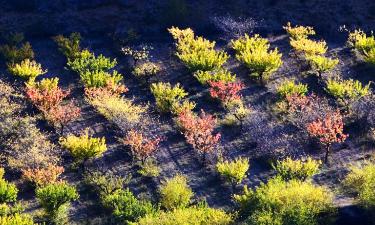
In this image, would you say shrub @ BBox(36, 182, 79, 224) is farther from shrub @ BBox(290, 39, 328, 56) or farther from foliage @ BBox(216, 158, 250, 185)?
shrub @ BBox(290, 39, 328, 56)

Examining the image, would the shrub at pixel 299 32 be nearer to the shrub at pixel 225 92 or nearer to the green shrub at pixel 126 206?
the shrub at pixel 225 92

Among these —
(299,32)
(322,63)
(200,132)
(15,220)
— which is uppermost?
(299,32)

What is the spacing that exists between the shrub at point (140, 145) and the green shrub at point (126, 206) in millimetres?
1908

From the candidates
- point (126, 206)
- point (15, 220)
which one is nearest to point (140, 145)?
point (126, 206)

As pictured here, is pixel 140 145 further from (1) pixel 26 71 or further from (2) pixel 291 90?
(1) pixel 26 71

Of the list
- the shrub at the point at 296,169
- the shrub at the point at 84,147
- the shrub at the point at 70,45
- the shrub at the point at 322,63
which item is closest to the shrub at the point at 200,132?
the shrub at the point at 296,169

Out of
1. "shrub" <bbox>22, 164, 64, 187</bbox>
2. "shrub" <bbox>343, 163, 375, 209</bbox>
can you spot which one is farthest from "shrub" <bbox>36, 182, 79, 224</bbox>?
"shrub" <bbox>343, 163, 375, 209</bbox>

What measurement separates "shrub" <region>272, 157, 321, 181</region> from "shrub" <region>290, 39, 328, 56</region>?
7.72 meters

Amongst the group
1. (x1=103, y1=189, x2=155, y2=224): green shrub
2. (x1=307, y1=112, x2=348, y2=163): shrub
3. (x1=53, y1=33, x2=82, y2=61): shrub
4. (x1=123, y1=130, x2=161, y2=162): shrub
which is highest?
(x1=53, y1=33, x2=82, y2=61): shrub

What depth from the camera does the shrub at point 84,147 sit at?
18.0 meters

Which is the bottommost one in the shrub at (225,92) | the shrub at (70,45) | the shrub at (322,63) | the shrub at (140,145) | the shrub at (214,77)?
the shrub at (140,145)

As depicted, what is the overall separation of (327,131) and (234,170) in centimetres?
373

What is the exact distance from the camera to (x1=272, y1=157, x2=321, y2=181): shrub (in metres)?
16.9

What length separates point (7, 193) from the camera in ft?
53.4
